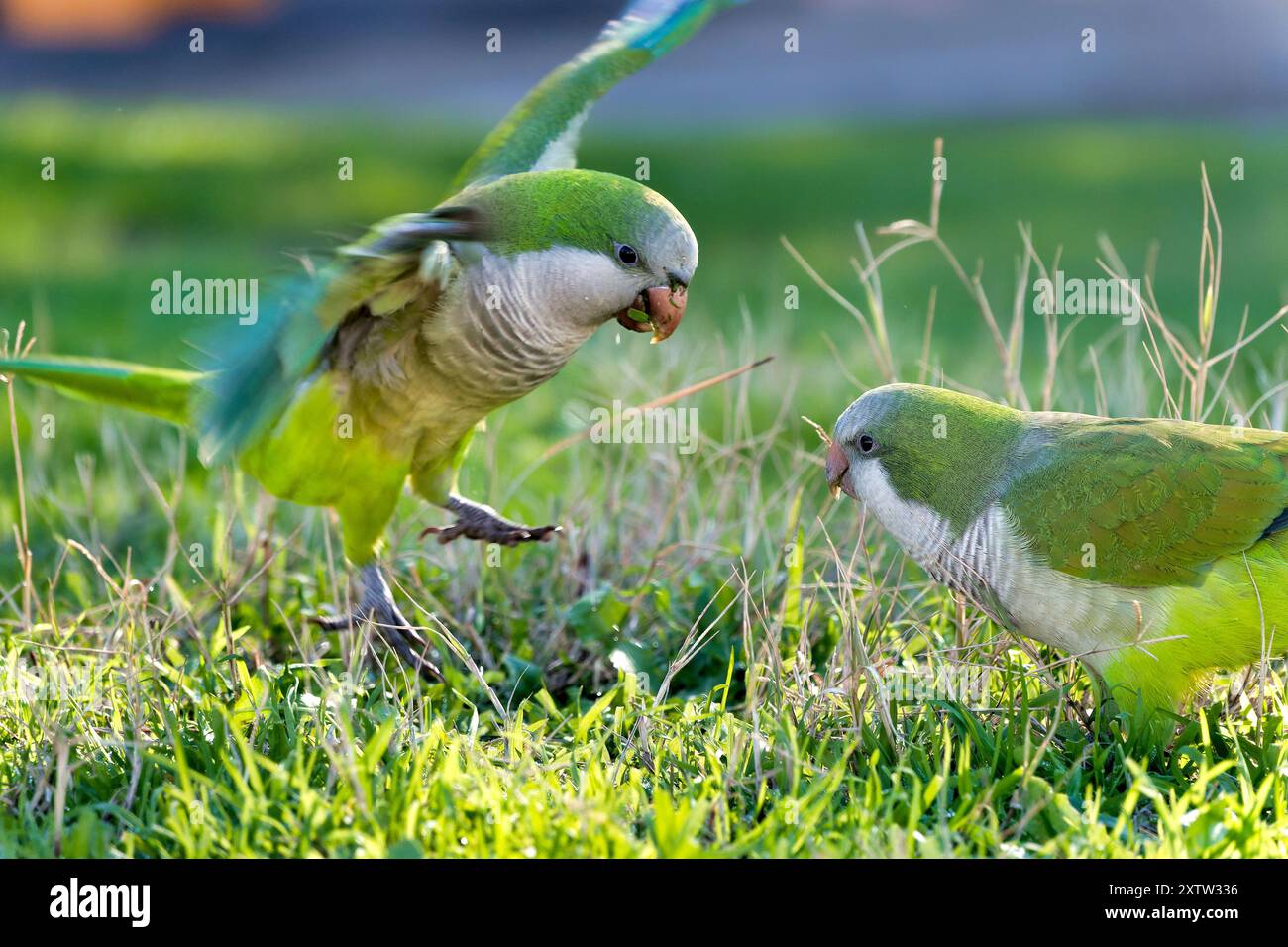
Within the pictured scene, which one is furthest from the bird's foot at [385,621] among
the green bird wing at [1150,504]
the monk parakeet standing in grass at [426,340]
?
the green bird wing at [1150,504]

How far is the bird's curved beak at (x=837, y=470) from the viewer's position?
11.0 feet

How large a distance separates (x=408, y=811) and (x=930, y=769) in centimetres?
121

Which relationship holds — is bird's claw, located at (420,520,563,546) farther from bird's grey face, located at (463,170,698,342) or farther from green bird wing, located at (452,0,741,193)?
green bird wing, located at (452,0,741,193)

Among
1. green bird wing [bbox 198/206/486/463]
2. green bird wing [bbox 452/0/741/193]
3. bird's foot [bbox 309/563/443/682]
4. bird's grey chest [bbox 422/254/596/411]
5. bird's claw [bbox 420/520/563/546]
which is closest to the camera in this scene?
green bird wing [bbox 198/206/486/463]

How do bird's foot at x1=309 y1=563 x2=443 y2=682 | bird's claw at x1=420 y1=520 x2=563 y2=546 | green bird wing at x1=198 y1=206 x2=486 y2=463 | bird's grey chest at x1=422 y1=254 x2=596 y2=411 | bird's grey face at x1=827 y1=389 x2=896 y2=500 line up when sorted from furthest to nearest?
bird's claw at x1=420 y1=520 x2=563 y2=546 → bird's foot at x1=309 y1=563 x2=443 y2=682 → bird's grey chest at x1=422 y1=254 x2=596 y2=411 → bird's grey face at x1=827 y1=389 x2=896 y2=500 → green bird wing at x1=198 y1=206 x2=486 y2=463

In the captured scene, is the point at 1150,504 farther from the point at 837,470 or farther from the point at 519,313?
the point at 519,313

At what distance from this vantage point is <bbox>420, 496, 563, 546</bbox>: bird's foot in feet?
12.8

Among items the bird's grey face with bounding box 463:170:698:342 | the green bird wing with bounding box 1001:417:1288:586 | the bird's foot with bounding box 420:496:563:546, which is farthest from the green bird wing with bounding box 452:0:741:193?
the green bird wing with bounding box 1001:417:1288:586

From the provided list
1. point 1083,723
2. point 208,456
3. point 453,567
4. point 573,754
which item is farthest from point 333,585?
point 1083,723

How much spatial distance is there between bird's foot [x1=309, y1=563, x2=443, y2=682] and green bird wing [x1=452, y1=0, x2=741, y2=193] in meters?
1.30

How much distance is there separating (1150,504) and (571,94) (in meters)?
2.18

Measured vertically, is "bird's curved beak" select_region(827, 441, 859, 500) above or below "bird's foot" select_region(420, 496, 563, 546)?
above

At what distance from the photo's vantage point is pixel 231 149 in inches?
553
